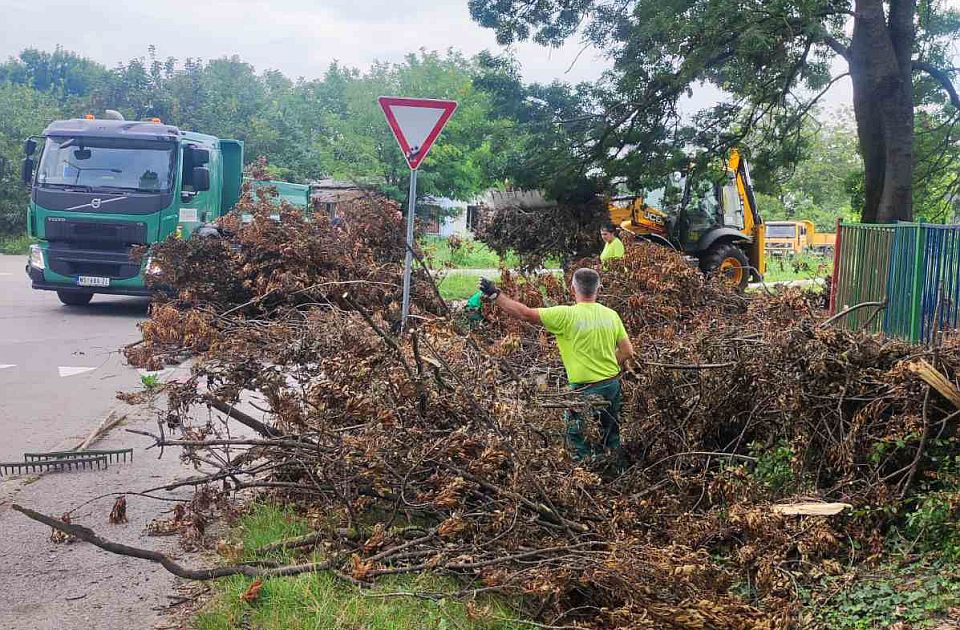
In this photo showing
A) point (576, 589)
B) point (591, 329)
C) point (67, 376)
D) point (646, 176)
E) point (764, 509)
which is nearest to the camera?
point (576, 589)

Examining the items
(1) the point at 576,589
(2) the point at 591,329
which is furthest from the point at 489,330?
(1) the point at 576,589

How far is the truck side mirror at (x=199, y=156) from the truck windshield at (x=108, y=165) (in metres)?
0.35

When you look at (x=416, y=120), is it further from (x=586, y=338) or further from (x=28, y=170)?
(x=28, y=170)

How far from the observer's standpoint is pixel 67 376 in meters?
10.8

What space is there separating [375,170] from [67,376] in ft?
79.9

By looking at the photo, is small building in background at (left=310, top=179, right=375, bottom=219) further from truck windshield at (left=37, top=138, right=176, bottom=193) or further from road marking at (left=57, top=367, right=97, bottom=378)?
road marking at (left=57, top=367, right=97, bottom=378)

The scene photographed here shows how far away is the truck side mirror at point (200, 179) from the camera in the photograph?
15.8 meters

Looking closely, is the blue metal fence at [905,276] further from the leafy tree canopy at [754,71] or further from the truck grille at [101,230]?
the truck grille at [101,230]

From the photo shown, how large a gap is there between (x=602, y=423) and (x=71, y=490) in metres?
3.73

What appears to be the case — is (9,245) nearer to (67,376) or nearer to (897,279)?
(67,376)

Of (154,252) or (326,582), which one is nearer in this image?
(326,582)

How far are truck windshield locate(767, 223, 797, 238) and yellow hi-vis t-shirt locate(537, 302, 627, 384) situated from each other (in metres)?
46.9

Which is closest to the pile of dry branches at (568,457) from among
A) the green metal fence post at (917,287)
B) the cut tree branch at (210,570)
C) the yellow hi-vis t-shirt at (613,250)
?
the cut tree branch at (210,570)

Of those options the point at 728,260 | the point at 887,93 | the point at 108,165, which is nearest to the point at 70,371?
the point at 108,165
